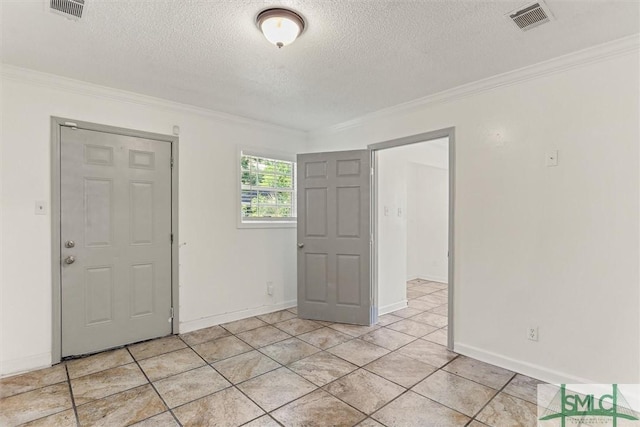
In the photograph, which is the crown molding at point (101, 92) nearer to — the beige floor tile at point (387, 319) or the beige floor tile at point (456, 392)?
the beige floor tile at point (387, 319)

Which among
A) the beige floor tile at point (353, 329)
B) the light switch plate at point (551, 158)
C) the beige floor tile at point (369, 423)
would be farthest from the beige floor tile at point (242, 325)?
the light switch plate at point (551, 158)

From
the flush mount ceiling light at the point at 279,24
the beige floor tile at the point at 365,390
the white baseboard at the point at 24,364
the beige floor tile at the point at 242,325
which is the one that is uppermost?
the flush mount ceiling light at the point at 279,24

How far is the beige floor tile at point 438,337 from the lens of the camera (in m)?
3.28

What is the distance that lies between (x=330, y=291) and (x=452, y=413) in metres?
2.02

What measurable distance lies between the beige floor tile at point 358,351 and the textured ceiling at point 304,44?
2472 millimetres

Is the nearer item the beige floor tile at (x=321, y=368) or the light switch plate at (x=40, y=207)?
the beige floor tile at (x=321, y=368)

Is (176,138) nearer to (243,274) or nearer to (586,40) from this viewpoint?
(243,274)

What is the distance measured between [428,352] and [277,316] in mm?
1904

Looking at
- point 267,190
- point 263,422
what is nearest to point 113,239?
point 267,190

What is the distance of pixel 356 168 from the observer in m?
3.85

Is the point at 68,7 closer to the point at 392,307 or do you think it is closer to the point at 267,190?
the point at 267,190

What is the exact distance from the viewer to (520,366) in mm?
2643

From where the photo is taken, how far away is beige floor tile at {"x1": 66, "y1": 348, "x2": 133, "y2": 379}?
2.68 m

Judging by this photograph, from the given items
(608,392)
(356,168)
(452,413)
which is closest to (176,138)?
(356,168)
